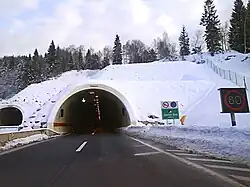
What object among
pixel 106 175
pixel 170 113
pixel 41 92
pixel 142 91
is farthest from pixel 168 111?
pixel 41 92

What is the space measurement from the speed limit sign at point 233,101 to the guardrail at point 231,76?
38.1m

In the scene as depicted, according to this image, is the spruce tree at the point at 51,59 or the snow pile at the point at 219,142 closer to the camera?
the snow pile at the point at 219,142

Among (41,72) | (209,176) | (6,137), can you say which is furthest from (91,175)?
(41,72)

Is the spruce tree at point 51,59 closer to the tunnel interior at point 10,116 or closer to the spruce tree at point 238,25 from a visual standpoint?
the tunnel interior at point 10,116

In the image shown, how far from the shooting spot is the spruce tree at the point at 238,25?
84562 mm

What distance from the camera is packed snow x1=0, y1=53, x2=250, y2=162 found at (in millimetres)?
12844

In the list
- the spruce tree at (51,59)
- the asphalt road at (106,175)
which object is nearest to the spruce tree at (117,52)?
the spruce tree at (51,59)

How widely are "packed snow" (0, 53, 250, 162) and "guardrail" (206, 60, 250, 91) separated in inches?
43.1

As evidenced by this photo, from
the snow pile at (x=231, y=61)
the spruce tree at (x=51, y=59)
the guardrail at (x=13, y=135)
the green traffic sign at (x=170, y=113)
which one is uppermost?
the spruce tree at (x=51, y=59)

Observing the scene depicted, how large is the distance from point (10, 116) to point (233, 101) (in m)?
48.8

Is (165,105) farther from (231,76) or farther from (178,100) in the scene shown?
(231,76)

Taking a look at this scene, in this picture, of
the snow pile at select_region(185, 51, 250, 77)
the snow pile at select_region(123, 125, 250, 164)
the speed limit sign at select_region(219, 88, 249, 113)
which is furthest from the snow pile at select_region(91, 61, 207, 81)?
the snow pile at select_region(123, 125, 250, 164)

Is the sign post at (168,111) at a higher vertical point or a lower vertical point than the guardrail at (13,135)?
higher

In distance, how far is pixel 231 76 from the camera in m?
64.9
